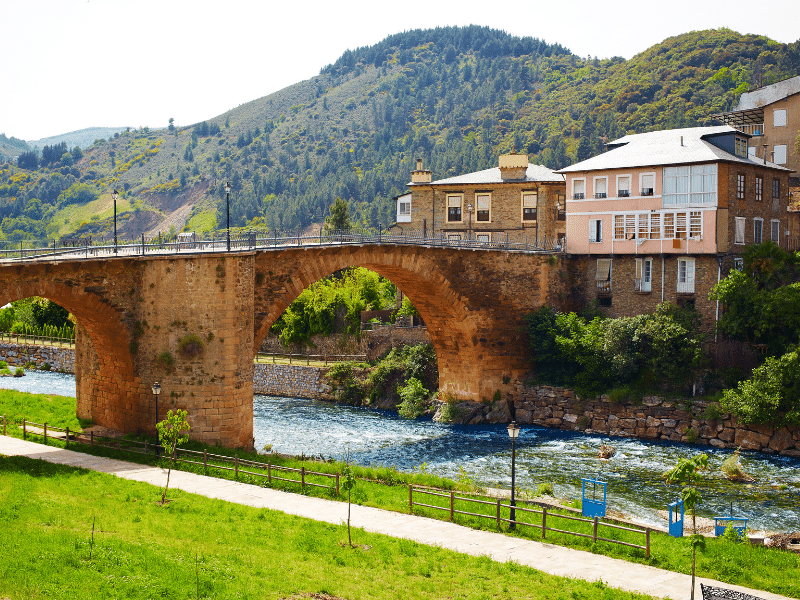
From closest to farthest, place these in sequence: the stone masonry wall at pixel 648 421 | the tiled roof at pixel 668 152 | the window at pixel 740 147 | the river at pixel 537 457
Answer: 1. the river at pixel 537 457
2. the stone masonry wall at pixel 648 421
3. the tiled roof at pixel 668 152
4. the window at pixel 740 147

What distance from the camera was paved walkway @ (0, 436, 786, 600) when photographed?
20047mm

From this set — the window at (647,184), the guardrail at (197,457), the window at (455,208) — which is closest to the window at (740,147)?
the window at (647,184)

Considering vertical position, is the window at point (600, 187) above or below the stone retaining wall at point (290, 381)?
above

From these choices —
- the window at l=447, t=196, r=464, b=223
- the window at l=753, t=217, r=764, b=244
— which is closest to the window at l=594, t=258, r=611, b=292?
the window at l=753, t=217, r=764, b=244

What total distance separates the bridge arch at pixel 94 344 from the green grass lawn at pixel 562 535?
11.9ft

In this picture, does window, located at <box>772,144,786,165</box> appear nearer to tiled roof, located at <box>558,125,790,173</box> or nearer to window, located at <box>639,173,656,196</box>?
tiled roof, located at <box>558,125,790,173</box>

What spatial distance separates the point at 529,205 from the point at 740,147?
15.5 meters

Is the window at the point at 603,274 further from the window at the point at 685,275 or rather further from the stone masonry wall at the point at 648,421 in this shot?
the stone masonry wall at the point at 648,421

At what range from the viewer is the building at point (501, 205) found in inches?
2440

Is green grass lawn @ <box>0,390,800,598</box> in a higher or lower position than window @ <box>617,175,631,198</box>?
lower

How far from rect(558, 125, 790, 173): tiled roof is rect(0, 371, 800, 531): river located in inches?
647

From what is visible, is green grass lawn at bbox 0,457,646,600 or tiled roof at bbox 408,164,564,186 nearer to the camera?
green grass lawn at bbox 0,457,646,600

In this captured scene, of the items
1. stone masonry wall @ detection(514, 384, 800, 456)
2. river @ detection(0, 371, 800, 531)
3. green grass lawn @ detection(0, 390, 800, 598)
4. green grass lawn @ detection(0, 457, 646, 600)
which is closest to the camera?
green grass lawn @ detection(0, 457, 646, 600)

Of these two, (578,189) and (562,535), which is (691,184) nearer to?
(578,189)
